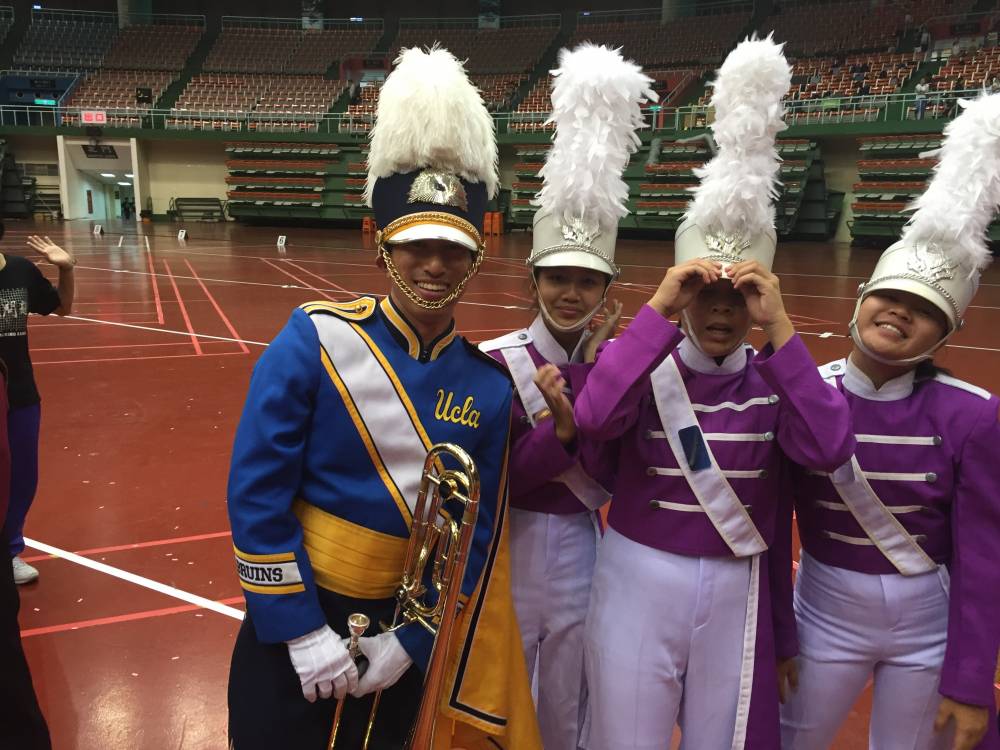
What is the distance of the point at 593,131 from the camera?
6.31ft

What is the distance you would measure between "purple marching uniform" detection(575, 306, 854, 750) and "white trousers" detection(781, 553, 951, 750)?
0.11 meters

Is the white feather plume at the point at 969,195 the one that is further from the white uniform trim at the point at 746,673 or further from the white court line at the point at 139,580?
the white court line at the point at 139,580

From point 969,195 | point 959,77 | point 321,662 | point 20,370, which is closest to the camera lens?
point 321,662

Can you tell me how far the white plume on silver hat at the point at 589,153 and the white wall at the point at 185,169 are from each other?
97.6ft

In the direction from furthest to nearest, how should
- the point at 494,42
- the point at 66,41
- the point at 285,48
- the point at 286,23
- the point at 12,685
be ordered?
the point at 286,23 → the point at 285,48 → the point at 66,41 → the point at 494,42 → the point at 12,685

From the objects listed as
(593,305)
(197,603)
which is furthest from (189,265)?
(593,305)

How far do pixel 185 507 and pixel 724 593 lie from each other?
10.8 feet

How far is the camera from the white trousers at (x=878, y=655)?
1739mm

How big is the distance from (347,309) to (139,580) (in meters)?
2.41

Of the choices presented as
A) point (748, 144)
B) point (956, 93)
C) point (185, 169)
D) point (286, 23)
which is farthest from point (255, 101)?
A: point (748, 144)

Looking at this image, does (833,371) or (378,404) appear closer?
(378,404)

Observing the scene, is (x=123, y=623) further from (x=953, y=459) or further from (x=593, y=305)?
(x=953, y=459)

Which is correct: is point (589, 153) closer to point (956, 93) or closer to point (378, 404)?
point (378, 404)

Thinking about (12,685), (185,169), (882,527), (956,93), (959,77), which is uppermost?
(959,77)
